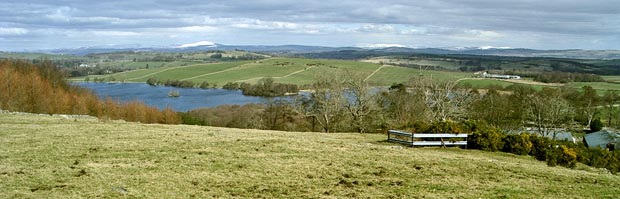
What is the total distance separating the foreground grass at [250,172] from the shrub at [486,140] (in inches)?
106

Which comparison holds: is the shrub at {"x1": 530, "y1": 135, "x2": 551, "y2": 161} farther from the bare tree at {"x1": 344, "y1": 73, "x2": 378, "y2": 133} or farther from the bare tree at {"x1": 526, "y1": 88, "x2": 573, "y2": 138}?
the bare tree at {"x1": 526, "y1": 88, "x2": 573, "y2": 138}

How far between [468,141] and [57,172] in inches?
804

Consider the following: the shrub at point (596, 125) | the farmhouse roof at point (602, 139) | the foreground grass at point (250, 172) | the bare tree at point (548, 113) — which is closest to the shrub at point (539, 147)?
the foreground grass at point (250, 172)

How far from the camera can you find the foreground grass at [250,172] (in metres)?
13.8

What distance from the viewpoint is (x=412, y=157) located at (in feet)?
65.2

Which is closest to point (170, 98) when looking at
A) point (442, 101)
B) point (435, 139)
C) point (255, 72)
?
point (255, 72)

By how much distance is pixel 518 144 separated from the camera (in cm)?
2547

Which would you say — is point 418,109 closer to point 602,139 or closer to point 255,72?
point 602,139

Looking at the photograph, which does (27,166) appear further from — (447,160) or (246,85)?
(246,85)

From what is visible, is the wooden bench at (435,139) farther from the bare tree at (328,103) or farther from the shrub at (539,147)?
the bare tree at (328,103)

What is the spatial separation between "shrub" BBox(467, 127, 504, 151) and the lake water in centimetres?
7469

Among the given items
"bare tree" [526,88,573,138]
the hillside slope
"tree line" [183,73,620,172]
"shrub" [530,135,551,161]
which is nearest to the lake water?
the hillside slope

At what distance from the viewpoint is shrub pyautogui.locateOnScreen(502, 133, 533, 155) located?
25192mm

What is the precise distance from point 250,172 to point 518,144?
16.1 m
